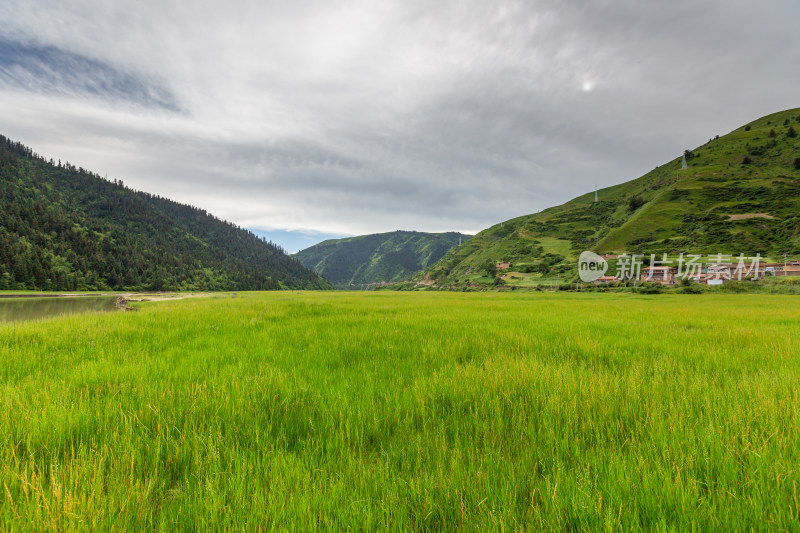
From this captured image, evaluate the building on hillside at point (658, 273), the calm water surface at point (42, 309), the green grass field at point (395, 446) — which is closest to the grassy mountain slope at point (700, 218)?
the building on hillside at point (658, 273)

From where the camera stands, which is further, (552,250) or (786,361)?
(552,250)

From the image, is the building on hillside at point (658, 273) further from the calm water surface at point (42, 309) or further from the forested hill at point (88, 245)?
the forested hill at point (88, 245)

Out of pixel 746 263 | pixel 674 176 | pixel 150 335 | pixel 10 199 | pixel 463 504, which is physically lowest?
pixel 150 335

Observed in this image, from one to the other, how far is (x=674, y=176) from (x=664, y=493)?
609 feet

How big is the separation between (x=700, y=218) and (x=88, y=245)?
8704 inches

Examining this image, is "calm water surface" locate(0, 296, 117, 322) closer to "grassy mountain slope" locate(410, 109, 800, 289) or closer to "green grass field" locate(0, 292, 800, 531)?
"green grass field" locate(0, 292, 800, 531)

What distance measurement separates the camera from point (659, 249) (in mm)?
82750

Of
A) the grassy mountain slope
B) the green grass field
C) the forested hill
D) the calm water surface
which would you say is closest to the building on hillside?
the grassy mountain slope

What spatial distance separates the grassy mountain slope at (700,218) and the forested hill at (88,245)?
124 metres

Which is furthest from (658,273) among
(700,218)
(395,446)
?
(395,446)

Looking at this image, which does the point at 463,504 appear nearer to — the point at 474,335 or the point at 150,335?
the point at 474,335

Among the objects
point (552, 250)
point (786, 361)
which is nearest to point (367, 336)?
point (786, 361)

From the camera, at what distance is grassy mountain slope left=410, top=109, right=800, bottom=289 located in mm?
79062

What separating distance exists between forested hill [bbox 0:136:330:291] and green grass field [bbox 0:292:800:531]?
130 metres
